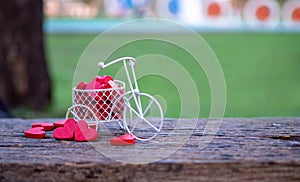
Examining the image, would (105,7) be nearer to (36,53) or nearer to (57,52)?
(57,52)

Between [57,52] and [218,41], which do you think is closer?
[57,52]

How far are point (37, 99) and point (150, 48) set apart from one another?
330cm

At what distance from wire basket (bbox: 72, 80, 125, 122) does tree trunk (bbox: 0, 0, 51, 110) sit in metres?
2.46

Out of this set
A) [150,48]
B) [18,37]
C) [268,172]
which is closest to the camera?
[268,172]

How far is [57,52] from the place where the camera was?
682 centimetres

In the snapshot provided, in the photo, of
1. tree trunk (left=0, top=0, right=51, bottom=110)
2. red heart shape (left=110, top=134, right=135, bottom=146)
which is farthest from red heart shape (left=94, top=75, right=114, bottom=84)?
tree trunk (left=0, top=0, right=51, bottom=110)

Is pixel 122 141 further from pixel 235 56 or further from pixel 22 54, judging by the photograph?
pixel 235 56

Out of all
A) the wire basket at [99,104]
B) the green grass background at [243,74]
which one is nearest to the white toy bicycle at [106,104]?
the wire basket at [99,104]

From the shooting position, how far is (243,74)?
5.33m

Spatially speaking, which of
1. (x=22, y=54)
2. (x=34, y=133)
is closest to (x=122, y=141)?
(x=34, y=133)

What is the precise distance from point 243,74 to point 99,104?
4.52m

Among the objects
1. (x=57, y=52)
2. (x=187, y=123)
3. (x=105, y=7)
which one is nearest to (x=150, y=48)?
(x=57, y=52)

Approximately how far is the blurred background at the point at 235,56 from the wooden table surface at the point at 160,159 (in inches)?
88.8

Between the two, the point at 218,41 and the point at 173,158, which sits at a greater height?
the point at 173,158
